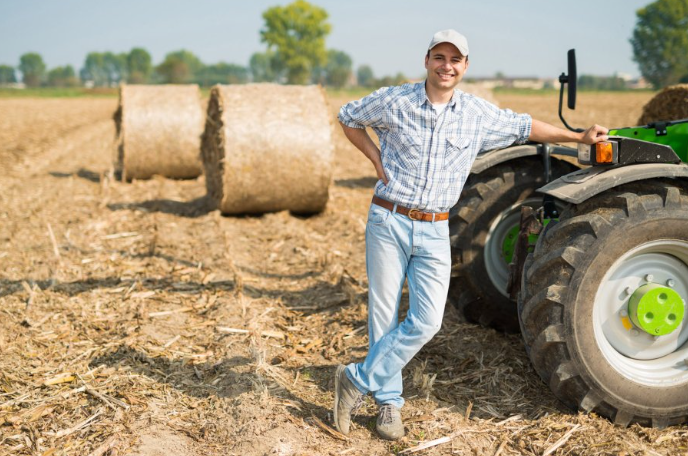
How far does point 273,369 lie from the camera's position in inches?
176

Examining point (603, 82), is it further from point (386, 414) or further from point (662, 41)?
point (386, 414)

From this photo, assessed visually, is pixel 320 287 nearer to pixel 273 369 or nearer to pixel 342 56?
pixel 273 369

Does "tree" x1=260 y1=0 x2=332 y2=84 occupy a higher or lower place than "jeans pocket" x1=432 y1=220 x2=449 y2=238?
higher

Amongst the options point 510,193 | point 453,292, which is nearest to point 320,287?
point 453,292

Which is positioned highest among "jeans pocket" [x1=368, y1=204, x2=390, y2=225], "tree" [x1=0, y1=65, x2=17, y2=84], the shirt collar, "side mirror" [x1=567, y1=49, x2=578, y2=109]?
"tree" [x1=0, y1=65, x2=17, y2=84]

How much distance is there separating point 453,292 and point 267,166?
166 inches

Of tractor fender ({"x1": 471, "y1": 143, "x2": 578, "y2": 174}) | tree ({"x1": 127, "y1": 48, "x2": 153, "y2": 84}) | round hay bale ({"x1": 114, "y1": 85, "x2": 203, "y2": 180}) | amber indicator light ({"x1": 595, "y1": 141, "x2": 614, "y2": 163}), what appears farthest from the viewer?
tree ({"x1": 127, "y1": 48, "x2": 153, "y2": 84})

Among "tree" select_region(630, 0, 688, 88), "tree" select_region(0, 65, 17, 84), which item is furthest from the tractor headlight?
"tree" select_region(0, 65, 17, 84)

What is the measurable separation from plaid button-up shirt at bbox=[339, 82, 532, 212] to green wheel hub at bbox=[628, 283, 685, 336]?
3.73ft

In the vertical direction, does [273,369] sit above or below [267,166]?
below

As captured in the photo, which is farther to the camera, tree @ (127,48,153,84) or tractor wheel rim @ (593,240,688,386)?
tree @ (127,48,153,84)

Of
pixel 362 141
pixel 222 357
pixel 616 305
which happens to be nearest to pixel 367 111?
pixel 362 141

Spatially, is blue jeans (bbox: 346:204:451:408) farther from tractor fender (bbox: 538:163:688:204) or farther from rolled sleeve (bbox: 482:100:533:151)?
tractor fender (bbox: 538:163:688:204)

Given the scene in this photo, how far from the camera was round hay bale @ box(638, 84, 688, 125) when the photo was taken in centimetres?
635
